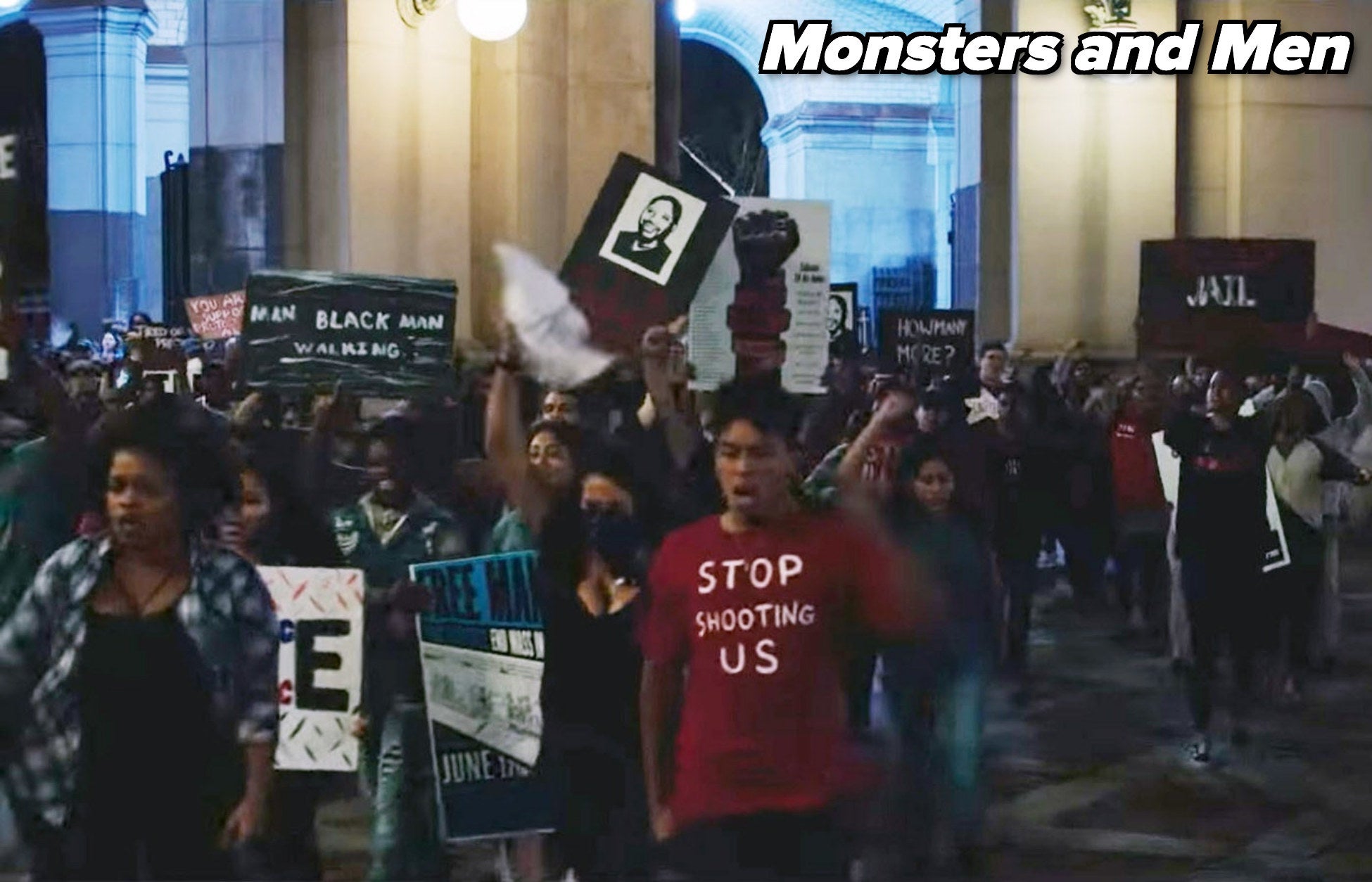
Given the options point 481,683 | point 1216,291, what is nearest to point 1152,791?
point 481,683

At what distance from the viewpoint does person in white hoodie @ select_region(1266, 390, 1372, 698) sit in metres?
13.6

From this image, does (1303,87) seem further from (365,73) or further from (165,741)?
(165,741)

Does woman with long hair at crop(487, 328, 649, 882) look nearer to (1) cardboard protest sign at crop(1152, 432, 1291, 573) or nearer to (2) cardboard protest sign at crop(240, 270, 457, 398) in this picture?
(2) cardboard protest sign at crop(240, 270, 457, 398)

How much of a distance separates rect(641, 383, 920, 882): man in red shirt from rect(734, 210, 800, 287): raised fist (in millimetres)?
5365

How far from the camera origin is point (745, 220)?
11.3 meters

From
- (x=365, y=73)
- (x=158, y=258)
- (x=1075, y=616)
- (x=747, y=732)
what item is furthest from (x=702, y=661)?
(x=158, y=258)

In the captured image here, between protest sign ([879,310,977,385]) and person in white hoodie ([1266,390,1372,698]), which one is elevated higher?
protest sign ([879,310,977,385])

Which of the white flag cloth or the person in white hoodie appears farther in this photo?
the person in white hoodie

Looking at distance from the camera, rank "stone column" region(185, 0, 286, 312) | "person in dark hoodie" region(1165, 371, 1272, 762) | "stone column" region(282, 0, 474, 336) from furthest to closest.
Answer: "stone column" region(185, 0, 286, 312) < "stone column" region(282, 0, 474, 336) < "person in dark hoodie" region(1165, 371, 1272, 762)

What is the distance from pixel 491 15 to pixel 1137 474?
18.7ft

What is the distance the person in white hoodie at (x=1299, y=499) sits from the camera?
44.6ft

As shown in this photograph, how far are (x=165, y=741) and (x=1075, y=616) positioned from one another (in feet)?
41.3

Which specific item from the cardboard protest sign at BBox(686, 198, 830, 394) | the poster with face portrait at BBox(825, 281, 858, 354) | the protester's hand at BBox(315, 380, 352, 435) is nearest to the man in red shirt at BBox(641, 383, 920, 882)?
the protester's hand at BBox(315, 380, 352, 435)

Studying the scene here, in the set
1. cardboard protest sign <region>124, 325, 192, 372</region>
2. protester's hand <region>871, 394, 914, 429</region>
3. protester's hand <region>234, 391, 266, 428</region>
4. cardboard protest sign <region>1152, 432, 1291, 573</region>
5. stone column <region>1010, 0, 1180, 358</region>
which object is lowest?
cardboard protest sign <region>1152, 432, 1291, 573</region>
